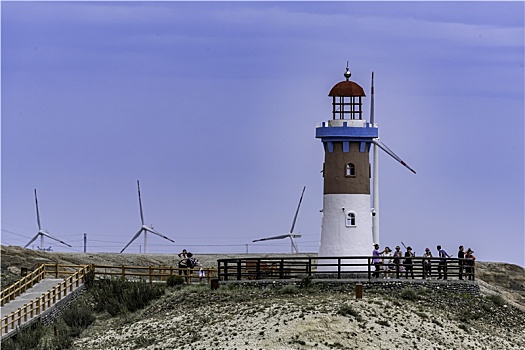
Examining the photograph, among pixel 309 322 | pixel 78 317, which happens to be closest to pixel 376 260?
pixel 309 322

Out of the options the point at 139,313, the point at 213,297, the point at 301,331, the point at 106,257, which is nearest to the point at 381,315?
the point at 301,331

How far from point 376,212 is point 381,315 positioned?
9.12m

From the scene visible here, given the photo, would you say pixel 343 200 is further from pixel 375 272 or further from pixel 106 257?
pixel 106 257

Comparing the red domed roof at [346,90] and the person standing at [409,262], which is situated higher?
the red domed roof at [346,90]

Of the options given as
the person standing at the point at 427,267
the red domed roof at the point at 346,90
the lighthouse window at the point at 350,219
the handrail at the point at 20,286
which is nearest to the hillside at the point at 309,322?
the person standing at the point at 427,267

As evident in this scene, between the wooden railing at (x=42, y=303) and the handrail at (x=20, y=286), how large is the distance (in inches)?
50.1

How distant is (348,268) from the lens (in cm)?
5569

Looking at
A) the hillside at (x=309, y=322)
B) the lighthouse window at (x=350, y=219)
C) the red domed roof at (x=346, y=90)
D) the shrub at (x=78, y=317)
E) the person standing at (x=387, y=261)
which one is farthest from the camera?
the red domed roof at (x=346, y=90)

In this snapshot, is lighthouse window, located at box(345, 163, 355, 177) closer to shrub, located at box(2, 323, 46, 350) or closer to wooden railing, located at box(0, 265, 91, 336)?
wooden railing, located at box(0, 265, 91, 336)

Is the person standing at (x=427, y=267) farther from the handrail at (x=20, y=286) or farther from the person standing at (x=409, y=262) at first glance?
the handrail at (x=20, y=286)

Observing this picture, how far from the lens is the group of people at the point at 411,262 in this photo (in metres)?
54.2

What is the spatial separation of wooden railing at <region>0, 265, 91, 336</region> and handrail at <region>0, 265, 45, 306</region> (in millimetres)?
1273

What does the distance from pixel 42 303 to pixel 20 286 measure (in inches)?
138

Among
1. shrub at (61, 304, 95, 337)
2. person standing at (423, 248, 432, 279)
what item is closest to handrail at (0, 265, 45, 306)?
shrub at (61, 304, 95, 337)
